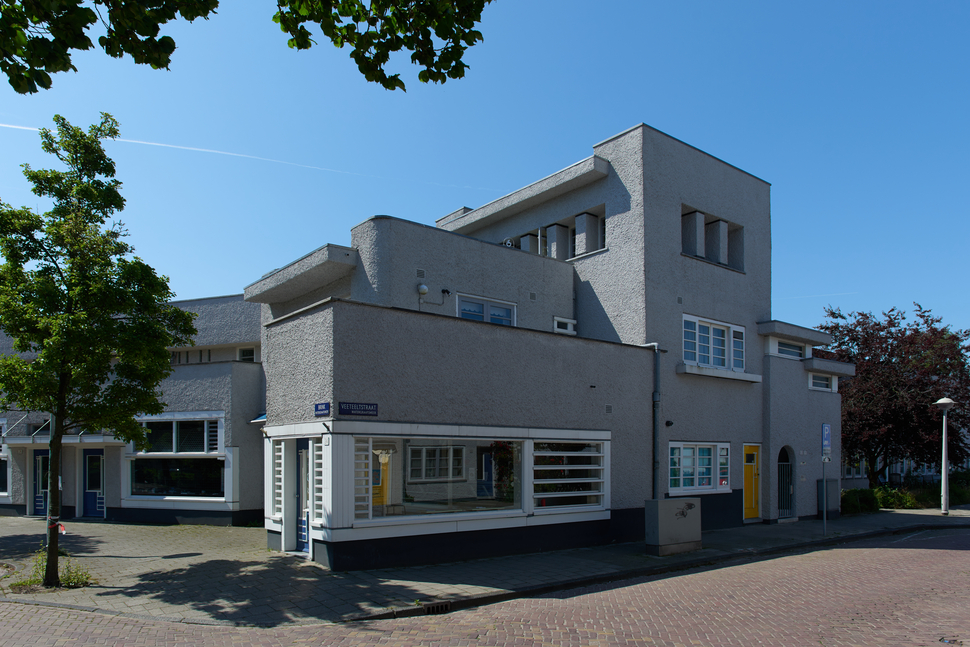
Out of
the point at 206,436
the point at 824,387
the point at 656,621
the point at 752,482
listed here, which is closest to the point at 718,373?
the point at 752,482

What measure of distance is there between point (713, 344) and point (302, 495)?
11.1 meters

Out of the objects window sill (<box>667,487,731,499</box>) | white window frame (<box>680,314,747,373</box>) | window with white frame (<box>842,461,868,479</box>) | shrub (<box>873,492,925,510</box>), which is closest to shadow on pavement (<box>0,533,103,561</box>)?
window sill (<box>667,487,731,499</box>)

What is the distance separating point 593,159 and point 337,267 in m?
7.07

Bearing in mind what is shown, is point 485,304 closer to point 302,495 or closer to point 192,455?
point 302,495

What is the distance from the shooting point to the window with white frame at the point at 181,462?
17.3 metres

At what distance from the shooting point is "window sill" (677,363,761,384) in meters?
16.2

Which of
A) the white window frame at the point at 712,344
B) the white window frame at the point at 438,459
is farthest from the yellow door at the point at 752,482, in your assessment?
the white window frame at the point at 438,459

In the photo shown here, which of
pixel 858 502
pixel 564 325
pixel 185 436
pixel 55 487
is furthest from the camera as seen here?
pixel 858 502

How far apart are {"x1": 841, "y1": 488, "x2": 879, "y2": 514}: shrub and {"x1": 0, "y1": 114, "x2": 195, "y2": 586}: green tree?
2001 centimetres

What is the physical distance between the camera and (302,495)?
12.0 m

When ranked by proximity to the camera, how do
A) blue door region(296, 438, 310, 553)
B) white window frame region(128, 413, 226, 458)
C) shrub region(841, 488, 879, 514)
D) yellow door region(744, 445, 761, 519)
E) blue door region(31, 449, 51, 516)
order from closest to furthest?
blue door region(296, 438, 310, 553) < white window frame region(128, 413, 226, 458) < yellow door region(744, 445, 761, 519) < blue door region(31, 449, 51, 516) < shrub region(841, 488, 879, 514)

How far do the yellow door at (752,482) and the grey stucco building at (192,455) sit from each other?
41.9ft

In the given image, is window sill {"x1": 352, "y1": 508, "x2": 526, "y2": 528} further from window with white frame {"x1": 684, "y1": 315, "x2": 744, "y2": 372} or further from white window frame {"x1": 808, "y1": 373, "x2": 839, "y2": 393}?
white window frame {"x1": 808, "y1": 373, "x2": 839, "y2": 393}

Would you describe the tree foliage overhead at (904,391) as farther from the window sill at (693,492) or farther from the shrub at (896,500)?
the window sill at (693,492)
